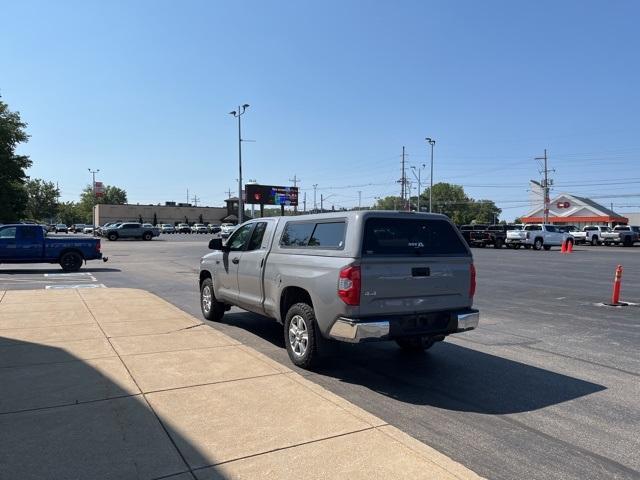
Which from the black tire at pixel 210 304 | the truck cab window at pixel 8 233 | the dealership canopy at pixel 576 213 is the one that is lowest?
the black tire at pixel 210 304

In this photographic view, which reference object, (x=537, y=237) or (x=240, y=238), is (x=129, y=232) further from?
(x=240, y=238)

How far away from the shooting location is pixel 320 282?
19.0 feet

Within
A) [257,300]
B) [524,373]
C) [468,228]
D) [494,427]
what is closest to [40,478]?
[494,427]

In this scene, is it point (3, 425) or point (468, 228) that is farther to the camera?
point (468, 228)

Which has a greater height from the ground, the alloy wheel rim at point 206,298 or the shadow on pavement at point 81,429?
the alloy wheel rim at point 206,298

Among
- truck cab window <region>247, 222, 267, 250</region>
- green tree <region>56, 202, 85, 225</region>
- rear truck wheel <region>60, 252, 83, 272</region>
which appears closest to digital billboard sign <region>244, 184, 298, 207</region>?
rear truck wheel <region>60, 252, 83, 272</region>

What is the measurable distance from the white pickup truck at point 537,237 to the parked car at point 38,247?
32211 millimetres

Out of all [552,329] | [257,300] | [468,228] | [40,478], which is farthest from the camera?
[468,228]

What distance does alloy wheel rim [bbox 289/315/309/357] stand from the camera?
609 centimetres

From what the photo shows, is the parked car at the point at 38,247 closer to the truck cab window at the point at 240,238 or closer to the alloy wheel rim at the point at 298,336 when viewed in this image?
the truck cab window at the point at 240,238

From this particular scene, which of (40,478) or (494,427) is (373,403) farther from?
(40,478)

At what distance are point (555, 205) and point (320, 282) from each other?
9570 cm

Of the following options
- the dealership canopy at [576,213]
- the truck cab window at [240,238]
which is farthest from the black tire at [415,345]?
the dealership canopy at [576,213]

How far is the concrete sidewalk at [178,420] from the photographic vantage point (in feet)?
11.7
